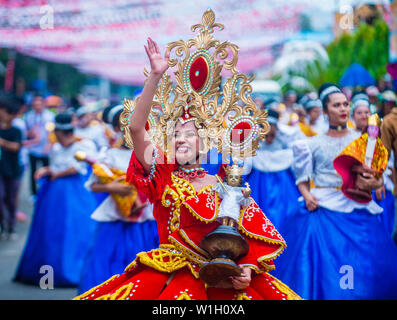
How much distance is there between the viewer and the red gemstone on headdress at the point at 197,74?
355cm

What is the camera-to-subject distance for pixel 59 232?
7.46m

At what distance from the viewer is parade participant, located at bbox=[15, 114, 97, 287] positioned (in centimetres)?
731

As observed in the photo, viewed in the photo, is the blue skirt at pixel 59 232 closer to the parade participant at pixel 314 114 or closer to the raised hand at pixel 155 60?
the parade participant at pixel 314 114

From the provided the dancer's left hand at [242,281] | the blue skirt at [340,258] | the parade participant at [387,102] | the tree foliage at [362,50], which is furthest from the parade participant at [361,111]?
the tree foliage at [362,50]

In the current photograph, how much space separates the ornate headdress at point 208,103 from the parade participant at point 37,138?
9.34 meters

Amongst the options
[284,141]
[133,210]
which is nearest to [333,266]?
[133,210]

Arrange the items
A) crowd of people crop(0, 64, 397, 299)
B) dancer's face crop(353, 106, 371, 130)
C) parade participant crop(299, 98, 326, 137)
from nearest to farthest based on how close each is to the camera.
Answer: crowd of people crop(0, 64, 397, 299) < dancer's face crop(353, 106, 371, 130) < parade participant crop(299, 98, 326, 137)

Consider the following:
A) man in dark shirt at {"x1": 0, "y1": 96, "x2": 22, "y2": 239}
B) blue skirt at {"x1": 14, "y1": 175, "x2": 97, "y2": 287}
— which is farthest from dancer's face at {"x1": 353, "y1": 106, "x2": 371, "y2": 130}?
man in dark shirt at {"x1": 0, "y1": 96, "x2": 22, "y2": 239}

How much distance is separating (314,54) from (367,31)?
16.3 m

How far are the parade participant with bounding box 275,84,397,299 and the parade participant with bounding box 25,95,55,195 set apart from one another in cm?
810

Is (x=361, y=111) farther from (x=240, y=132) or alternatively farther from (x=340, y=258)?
(x=240, y=132)

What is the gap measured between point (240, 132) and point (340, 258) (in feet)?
7.12

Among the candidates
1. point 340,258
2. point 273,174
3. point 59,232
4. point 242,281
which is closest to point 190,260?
point 242,281

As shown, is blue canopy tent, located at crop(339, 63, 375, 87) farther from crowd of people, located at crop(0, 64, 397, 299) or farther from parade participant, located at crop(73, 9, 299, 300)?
parade participant, located at crop(73, 9, 299, 300)
